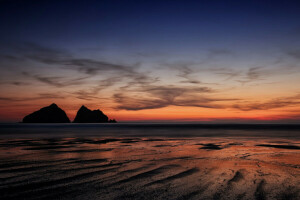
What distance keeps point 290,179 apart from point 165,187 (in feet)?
19.0

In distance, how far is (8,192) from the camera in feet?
23.2

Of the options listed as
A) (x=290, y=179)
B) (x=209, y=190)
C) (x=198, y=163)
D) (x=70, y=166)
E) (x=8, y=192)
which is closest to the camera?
(x=8, y=192)

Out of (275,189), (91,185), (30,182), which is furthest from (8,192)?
(275,189)

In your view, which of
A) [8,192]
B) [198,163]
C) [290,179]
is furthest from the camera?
[198,163]

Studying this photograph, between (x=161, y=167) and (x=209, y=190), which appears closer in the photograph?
(x=209, y=190)

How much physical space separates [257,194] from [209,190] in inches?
62.1

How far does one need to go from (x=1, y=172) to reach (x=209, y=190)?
922 centimetres

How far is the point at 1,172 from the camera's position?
10.0 meters

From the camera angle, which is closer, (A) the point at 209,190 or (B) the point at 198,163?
(A) the point at 209,190

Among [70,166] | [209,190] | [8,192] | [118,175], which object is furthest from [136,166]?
[8,192]

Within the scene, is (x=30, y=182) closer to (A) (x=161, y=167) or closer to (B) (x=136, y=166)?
(B) (x=136, y=166)

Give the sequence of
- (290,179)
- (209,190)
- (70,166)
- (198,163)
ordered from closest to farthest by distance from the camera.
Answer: (209,190) → (290,179) → (70,166) → (198,163)

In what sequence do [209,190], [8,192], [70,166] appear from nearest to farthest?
[8,192]
[209,190]
[70,166]

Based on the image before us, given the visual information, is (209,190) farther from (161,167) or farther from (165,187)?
(161,167)
